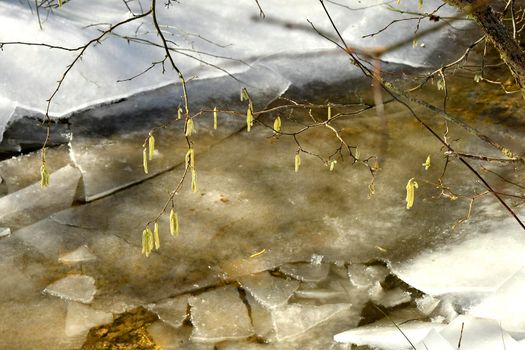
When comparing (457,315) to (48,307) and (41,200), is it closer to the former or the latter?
Answer: (48,307)

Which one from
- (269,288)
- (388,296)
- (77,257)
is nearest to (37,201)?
(77,257)

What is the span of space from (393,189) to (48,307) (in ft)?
5.96

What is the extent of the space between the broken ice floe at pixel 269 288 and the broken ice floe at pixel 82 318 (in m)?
0.61

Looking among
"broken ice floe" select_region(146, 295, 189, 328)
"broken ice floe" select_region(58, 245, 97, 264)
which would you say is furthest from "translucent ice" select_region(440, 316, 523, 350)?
"broken ice floe" select_region(58, 245, 97, 264)

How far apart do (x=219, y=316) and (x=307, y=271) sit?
48cm

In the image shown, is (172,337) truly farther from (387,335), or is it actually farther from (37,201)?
(37,201)

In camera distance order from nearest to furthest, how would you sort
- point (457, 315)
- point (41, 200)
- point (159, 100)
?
1. point (457, 315)
2. point (41, 200)
3. point (159, 100)

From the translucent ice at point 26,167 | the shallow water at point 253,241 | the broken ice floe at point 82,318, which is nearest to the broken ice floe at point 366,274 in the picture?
the shallow water at point 253,241

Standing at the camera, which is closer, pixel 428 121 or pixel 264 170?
pixel 264 170

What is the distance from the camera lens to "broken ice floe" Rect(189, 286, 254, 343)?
3.07 m

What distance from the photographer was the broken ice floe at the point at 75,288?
3.27m

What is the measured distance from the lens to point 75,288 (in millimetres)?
3318

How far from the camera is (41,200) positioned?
3.88m

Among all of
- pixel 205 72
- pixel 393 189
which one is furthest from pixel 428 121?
pixel 205 72
